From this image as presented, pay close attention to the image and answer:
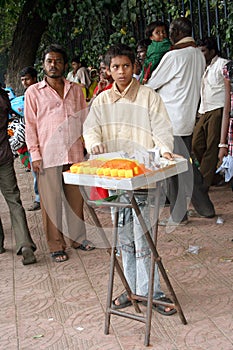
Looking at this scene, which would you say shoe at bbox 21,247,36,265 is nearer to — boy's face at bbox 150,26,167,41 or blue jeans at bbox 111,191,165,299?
blue jeans at bbox 111,191,165,299

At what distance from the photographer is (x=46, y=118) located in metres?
5.36

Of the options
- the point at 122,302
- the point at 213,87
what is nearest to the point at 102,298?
the point at 122,302

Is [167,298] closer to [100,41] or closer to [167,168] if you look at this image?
[167,168]

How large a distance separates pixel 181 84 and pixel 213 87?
0.97 meters

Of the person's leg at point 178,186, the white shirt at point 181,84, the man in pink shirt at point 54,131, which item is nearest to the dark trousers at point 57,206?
the man in pink shirt at point 54,131

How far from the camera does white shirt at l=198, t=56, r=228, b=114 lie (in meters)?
6.83

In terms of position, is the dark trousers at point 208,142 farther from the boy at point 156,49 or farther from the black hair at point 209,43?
the boy at point 156,49

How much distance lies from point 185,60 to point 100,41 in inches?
179

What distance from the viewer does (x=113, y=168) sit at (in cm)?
337

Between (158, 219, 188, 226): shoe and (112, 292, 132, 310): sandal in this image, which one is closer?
(112, 292, 132, 310): sandal

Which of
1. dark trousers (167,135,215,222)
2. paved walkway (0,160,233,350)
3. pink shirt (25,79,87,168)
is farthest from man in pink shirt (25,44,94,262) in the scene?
dark trousers (167,135,215,222)

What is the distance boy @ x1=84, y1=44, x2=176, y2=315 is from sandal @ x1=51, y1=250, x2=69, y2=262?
1.53 metres

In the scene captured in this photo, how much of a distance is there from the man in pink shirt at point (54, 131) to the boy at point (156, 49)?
1129mm

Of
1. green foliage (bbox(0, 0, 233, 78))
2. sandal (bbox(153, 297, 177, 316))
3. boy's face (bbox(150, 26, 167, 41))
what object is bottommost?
sandal (bbox(153, 297, 177, 316))
